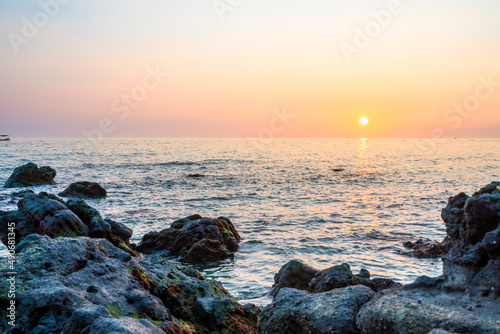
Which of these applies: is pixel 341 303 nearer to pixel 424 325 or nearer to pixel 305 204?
pixel 424 325

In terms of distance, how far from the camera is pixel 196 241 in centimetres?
1571

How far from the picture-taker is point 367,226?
2100cm

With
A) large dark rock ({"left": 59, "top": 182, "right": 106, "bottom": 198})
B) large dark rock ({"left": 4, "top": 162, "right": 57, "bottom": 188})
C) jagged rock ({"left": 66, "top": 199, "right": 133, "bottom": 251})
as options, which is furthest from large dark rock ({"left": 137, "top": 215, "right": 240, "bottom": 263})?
large dark rock ({"left": 4, "top": 162, "right": 57, "bottom": 188})

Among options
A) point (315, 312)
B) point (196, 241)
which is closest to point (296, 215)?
point (196, 241)

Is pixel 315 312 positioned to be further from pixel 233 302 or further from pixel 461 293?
pixel 233 302

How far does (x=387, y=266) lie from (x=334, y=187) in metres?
25.3

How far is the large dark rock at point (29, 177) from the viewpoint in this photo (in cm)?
3375

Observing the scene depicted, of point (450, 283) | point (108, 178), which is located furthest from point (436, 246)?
point (108, 178)

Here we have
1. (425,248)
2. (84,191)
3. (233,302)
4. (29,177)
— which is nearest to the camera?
(233,302)

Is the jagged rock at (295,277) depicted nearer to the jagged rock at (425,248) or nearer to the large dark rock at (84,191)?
the jagged rock at (425,248)

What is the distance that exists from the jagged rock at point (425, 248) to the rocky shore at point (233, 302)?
7.83 meters

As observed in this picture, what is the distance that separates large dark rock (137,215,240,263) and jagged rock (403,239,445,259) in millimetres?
8263

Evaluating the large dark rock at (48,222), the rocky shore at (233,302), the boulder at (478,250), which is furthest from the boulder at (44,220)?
the boulder at (478,250)

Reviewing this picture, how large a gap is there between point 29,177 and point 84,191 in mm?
9624
